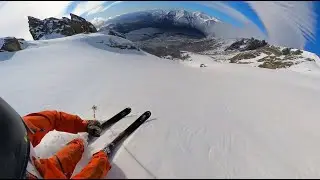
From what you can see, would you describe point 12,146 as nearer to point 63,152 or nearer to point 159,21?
point 63,152

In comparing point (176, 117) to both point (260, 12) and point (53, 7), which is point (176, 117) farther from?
point (53, 7)

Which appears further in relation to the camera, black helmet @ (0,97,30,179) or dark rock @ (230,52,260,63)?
dark rock @ (230,52,260,63)

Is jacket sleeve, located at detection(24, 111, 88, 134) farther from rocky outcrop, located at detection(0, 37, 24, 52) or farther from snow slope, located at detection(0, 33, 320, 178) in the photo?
rocky outcrop, located at detection(0, 37, 24, 52)

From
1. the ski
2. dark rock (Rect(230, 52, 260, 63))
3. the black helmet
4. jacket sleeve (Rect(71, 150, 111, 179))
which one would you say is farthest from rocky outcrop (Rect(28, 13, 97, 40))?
jacket sleeve (Rect(71, 150, 111, 179))

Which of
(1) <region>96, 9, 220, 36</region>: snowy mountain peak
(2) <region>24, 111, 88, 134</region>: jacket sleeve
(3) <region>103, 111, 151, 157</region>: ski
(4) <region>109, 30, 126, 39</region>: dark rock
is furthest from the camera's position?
(4) <region>109, 30, 126, 39</region>: dark rock

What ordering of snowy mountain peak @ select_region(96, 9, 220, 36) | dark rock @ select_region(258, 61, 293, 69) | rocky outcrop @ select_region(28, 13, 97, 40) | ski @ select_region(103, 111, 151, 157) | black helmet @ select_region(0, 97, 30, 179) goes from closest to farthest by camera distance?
black helmet @ select_region(0, 97, 30, 179)
ski @ select_region(103, 111, 151, 157)
snowy mountain peak @ select_region(96, 9, 220, 36)
rocky outcrop @ select_region(28, 13, 97, 40)
dark rock @ select_region(258, 61, 293, 69)

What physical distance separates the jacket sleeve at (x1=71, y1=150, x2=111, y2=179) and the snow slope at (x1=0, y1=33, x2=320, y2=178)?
0.18 ft

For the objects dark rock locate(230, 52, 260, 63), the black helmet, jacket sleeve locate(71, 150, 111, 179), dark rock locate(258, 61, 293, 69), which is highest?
the black helmet

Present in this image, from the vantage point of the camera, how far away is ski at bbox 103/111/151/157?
3.14m

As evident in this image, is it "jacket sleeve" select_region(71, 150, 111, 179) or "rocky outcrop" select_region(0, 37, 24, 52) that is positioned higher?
"jacket sleeve" select_region(71, 150, 111, 179)

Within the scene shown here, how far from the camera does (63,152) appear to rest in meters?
3.14

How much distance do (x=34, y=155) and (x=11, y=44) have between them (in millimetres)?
4909

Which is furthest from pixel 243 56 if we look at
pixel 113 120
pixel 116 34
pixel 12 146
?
pixel 12 146

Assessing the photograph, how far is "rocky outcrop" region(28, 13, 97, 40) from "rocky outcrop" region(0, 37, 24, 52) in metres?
0.38
